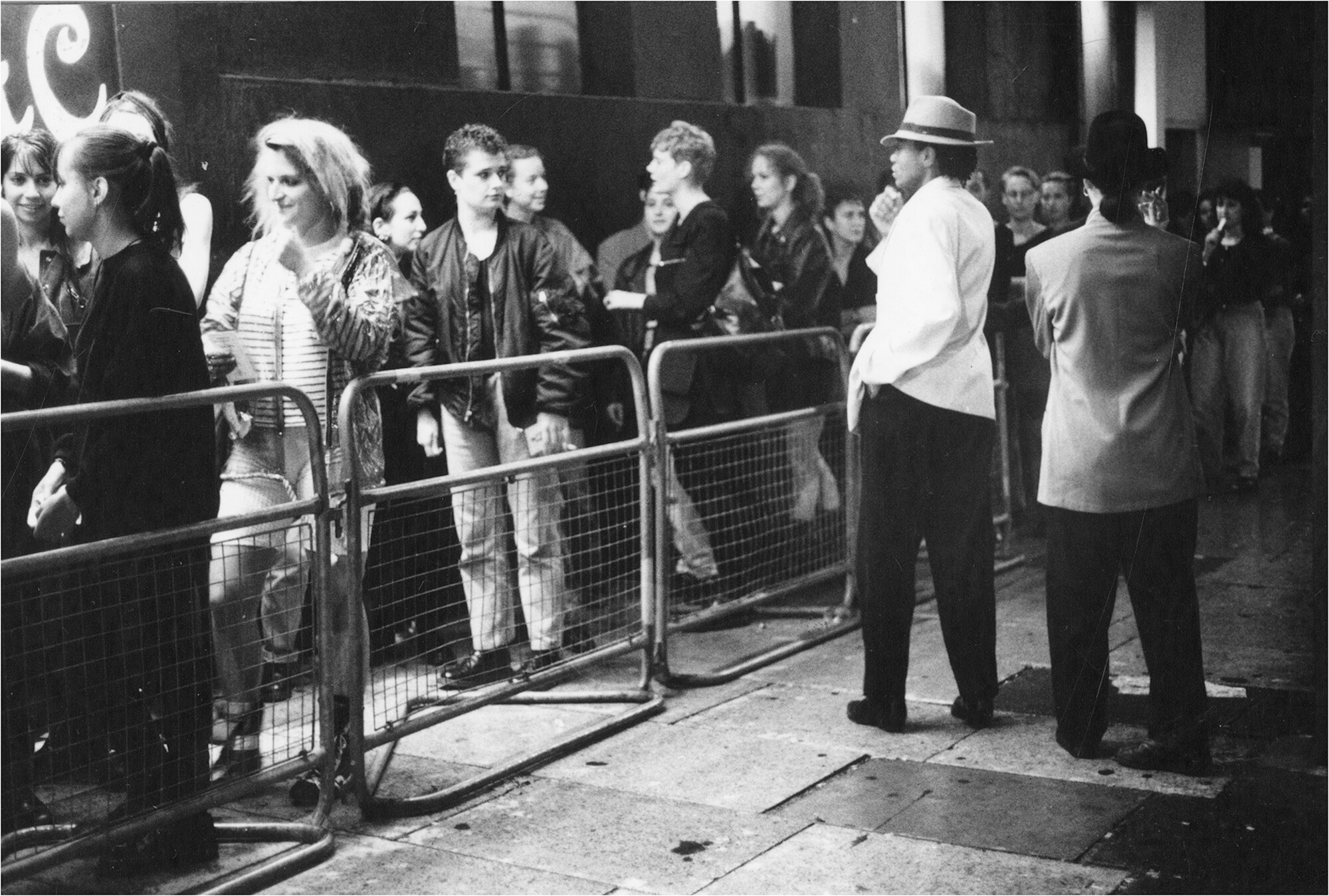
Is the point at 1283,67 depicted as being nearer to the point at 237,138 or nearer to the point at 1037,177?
the point at 1037,177

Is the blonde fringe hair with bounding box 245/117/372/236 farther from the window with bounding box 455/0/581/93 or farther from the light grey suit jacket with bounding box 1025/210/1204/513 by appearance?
the light grey suit jacket with bounding box 1025/210/1204/513

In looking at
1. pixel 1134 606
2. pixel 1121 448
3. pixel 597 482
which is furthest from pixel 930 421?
pixel 597 482

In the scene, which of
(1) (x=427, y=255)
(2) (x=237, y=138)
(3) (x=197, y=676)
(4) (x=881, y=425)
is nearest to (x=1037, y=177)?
(4) (x=881, y=425)

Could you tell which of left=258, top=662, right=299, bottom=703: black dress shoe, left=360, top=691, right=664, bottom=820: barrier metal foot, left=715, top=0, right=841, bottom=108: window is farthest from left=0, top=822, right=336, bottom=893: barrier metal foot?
left=715, top=0, right=841, bottom=108: window

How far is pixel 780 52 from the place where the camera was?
25.2 feet

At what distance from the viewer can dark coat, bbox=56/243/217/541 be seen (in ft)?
12.6

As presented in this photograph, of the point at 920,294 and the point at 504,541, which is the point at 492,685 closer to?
the point at 504,541

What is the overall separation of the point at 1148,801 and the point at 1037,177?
2.35 metres

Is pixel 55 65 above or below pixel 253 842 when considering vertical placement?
above

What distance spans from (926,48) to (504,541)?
2.75 metres

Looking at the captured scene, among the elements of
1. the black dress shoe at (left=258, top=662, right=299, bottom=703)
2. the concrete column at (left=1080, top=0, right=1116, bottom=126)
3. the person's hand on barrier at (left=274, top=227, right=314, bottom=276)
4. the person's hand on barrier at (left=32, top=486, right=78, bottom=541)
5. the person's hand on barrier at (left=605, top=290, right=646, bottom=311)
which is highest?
the concrete column at (left=1080, top=0, right=1116, bottom=126)

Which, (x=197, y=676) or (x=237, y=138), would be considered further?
(x=237, y=138)

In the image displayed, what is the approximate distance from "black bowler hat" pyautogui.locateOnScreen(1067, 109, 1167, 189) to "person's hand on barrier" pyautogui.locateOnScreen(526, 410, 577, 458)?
2.16m

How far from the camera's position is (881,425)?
16.4ft
